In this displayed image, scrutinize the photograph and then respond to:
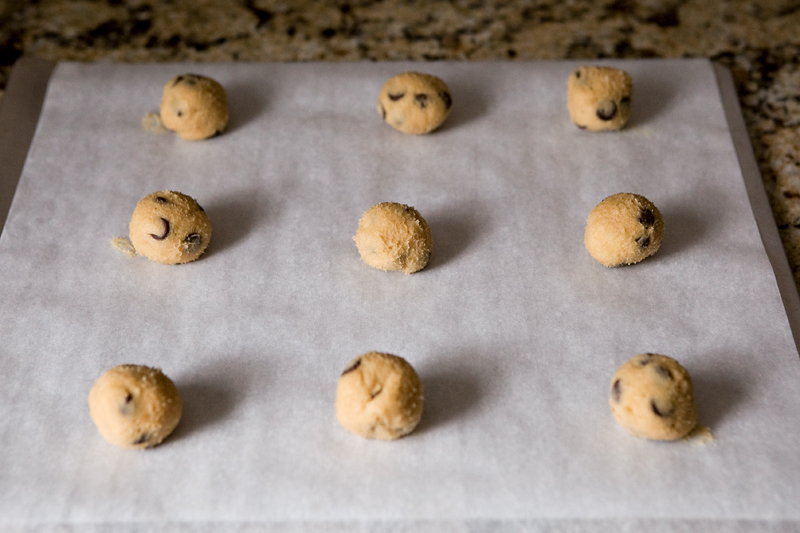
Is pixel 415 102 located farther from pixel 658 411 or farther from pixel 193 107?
pixel 658 411

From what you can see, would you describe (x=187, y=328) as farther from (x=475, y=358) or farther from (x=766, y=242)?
(x=766, y=242)

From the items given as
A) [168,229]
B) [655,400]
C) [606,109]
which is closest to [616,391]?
[655,400]

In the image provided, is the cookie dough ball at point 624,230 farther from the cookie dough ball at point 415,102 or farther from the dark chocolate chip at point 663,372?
the cookie dough ball at point 415,102

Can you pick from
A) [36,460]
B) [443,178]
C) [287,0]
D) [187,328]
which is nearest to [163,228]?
[187,328]

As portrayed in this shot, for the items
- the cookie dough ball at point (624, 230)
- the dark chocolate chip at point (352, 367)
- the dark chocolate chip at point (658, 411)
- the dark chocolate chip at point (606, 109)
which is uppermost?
the dark chocolate chip at point (606, 109)

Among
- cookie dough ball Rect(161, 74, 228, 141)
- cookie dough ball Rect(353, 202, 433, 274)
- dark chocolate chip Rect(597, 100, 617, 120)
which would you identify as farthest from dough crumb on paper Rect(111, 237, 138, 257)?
dark chocolate chip Rect(597, 100, 617, 120)

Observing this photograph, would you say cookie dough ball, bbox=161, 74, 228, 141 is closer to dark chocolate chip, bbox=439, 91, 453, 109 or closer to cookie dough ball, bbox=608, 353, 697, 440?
dark chocolate chip, bbox=439, 91, 453, 109

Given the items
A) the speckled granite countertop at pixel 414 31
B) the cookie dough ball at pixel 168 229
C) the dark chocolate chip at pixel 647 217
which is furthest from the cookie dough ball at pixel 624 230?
the cookie dough ball at pixel 168 229
